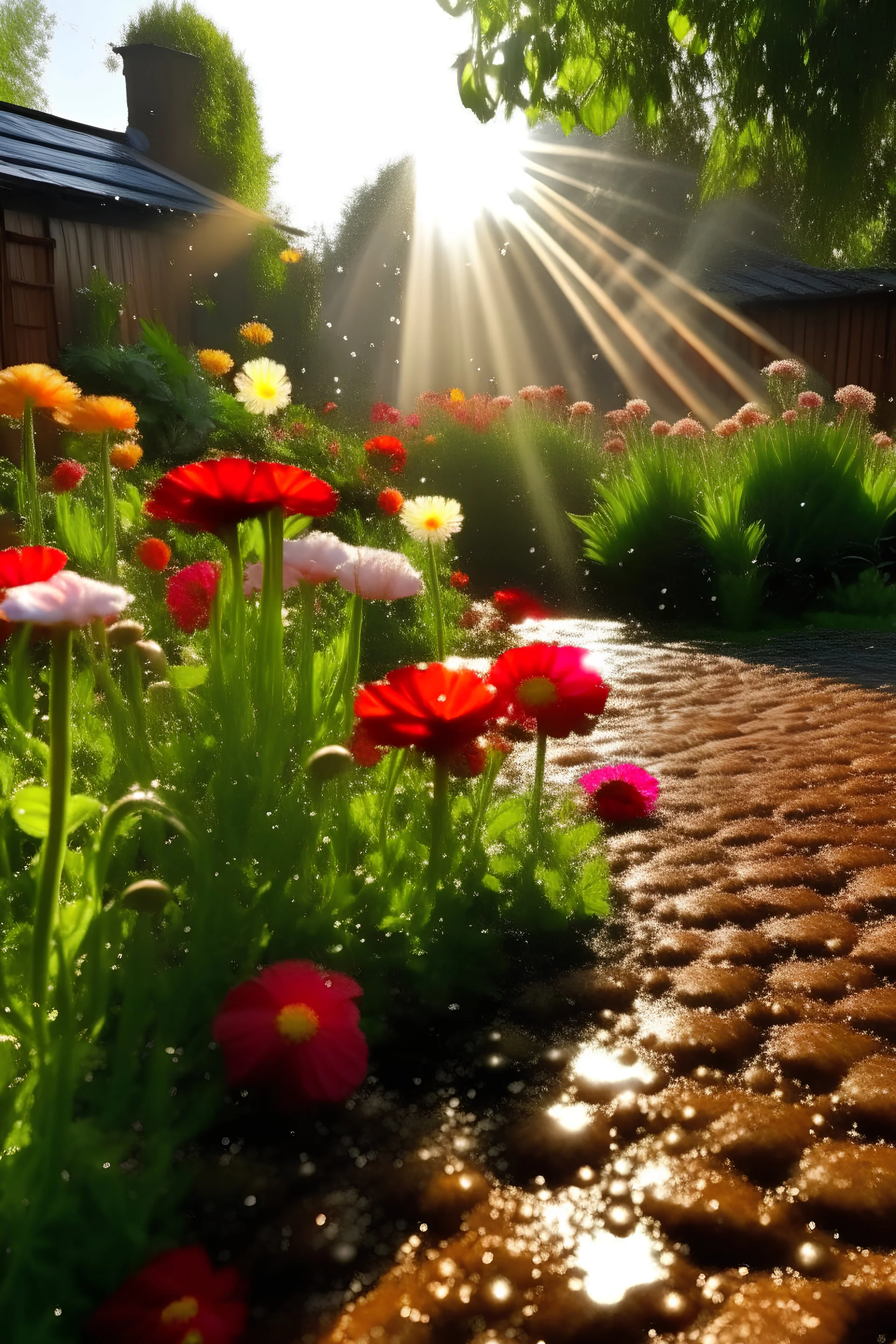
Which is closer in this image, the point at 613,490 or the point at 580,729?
the point at 580,729

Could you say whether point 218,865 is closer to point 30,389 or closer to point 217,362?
point 30,389

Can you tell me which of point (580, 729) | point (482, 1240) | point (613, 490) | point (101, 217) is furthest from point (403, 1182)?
point (101, 217)

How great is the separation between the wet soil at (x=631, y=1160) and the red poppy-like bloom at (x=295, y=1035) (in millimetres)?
102

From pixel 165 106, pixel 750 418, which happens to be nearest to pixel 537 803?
pixel 750 418

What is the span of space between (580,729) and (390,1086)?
2.35 feet

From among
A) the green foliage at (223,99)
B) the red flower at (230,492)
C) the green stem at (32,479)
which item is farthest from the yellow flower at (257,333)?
the green foliage at (223,99)

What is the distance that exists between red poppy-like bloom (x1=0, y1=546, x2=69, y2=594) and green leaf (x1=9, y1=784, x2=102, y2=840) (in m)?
0.33

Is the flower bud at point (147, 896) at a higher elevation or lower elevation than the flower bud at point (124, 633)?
lower

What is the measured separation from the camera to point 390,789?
1.82 m

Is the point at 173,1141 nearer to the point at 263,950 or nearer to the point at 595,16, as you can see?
the point at 263,950

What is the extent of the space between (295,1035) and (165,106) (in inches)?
869

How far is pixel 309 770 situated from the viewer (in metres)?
1.44

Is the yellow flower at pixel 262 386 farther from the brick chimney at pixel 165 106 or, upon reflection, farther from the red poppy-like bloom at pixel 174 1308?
the brick chimney at pixel 165 106

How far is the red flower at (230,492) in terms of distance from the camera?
1577mm
